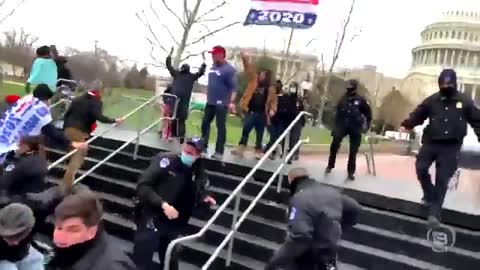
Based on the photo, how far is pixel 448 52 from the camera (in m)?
85.4

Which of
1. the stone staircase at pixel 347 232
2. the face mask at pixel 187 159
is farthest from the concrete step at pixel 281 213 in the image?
the face mask at pixel 187 159

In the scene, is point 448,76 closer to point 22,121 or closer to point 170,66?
point 22,121

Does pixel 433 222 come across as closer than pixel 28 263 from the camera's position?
No

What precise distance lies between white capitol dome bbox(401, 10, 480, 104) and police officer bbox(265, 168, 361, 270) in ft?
245

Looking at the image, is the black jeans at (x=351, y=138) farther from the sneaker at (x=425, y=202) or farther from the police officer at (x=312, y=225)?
the police officer at (x=312, y=225)

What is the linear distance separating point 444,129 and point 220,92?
4038 mm

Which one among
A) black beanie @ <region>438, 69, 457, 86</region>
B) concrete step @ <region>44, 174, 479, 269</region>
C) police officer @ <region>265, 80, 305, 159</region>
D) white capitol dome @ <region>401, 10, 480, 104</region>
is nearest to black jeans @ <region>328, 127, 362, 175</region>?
police officer @ <region>265, 80, 305, 159</region>

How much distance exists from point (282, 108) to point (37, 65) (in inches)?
165

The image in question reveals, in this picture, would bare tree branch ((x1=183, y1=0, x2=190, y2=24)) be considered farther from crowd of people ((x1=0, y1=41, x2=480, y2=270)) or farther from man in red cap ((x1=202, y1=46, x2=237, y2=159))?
crowd of people ((x1=0, y1=41, x2=480, y2=270))

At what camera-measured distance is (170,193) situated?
237 inches

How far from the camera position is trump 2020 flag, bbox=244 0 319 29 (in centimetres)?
1019

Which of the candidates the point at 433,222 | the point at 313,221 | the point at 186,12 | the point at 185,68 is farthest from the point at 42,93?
the point at 186,12

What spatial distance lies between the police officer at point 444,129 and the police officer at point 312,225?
221 centimetres

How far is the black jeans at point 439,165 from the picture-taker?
739 centimetres
